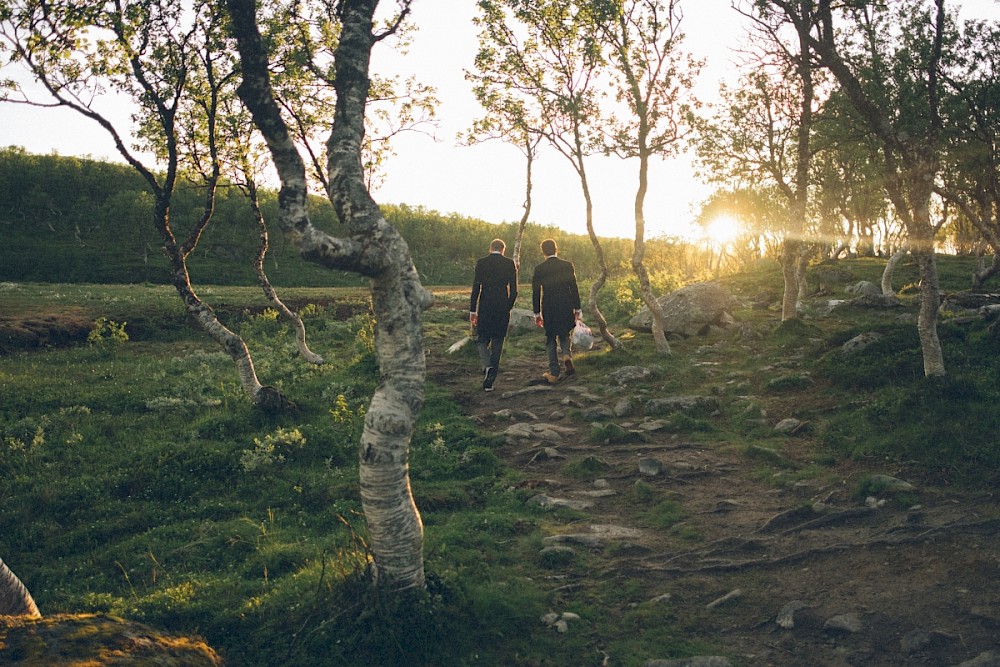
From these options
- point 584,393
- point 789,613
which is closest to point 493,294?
point 584,393

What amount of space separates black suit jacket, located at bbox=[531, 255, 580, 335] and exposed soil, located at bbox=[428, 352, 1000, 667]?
6110 mm

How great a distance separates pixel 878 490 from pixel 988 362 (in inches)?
231

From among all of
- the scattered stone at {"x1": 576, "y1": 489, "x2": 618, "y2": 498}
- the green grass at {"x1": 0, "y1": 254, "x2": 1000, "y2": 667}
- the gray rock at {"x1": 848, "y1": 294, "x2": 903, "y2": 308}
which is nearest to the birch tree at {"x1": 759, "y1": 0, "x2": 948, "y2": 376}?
the green grass at {"x1": 0, "y1": 254, "x2": 1000, "y2": 667}

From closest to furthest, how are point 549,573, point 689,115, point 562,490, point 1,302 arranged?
point 549,573 → point 562,490 → point 689,115 → point 1,302

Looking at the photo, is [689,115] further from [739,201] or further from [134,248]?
[134,248]

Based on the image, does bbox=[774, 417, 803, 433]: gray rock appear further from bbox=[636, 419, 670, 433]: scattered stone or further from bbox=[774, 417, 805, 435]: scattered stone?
bbox=[636, 419, 670, 433]: scattered stone

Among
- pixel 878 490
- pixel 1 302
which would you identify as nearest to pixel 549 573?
pixel 878 490

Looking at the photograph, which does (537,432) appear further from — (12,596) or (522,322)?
(522,322)

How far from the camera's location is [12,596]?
567 cm

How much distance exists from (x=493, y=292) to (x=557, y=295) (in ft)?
6.61

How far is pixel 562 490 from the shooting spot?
1008 cm

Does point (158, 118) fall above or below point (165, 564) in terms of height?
above

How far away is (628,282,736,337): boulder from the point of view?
74.7ft

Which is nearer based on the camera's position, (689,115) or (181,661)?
(181,661)
